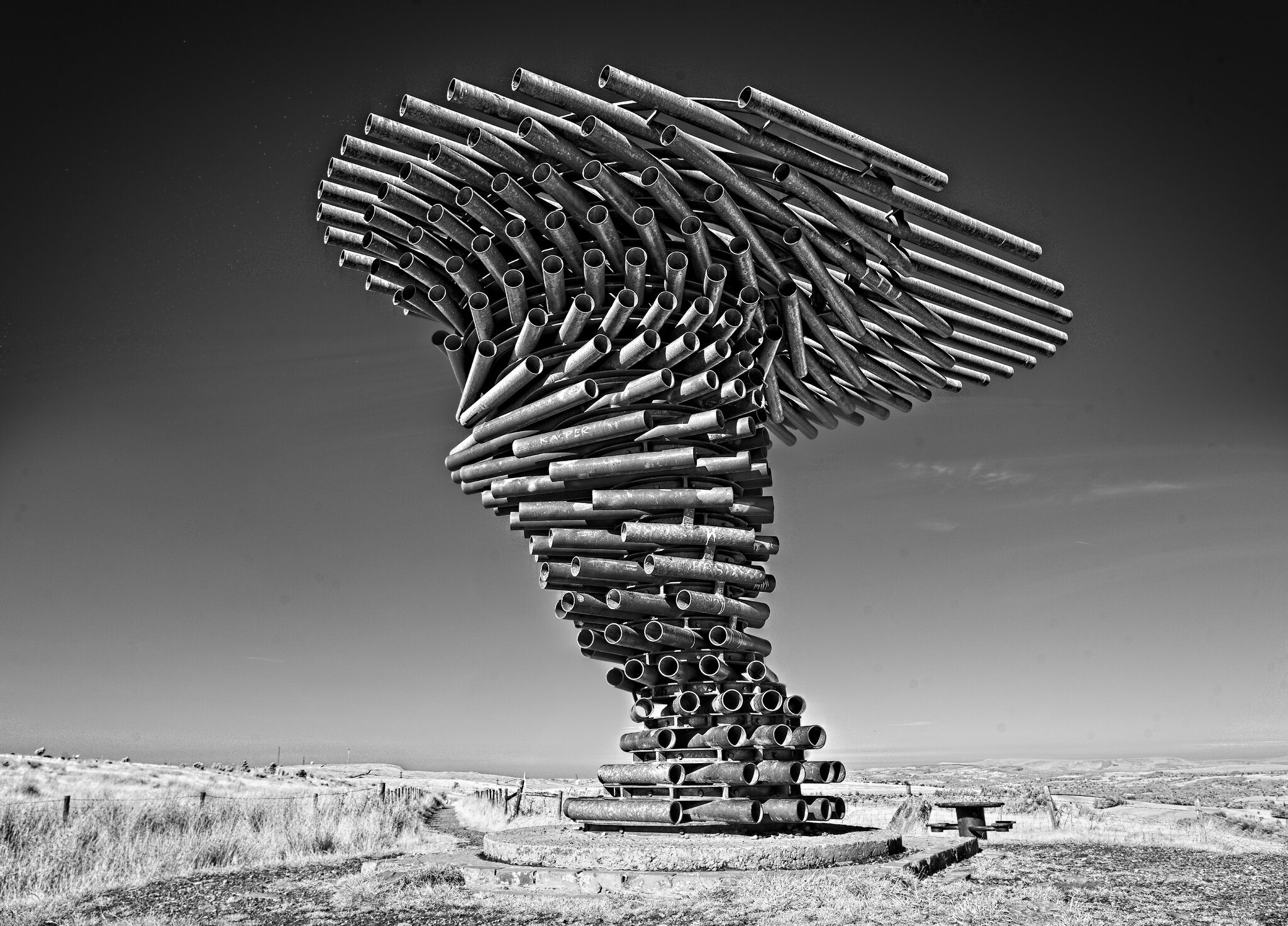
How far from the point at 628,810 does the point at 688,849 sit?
1.36 meters

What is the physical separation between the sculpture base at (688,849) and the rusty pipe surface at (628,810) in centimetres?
14

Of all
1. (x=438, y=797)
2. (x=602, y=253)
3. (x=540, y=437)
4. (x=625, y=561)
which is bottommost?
(x=438, y=797)

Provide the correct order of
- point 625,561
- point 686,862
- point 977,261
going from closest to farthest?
point 686,862 → point 625,561 → point 977,261

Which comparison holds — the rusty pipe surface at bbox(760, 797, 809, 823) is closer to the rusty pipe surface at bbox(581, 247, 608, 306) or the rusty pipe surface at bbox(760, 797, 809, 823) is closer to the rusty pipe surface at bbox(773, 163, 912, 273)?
the rusty pipe surface at bbox(581, 247, 608, 306)

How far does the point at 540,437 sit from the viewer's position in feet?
34.0

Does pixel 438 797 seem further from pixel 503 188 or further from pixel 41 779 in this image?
pixel 503 188

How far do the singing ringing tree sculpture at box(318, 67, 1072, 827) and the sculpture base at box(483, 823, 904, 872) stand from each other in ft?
0.82

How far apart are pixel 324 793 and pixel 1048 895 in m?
22.6

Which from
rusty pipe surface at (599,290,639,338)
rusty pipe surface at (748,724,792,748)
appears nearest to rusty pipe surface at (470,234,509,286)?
rusty pipe surface at (599,290,639,338)

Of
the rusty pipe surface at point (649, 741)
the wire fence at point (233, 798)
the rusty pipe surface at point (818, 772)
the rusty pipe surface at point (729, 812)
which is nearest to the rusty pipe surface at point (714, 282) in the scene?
the rusty pipe surface at point (649, 741)

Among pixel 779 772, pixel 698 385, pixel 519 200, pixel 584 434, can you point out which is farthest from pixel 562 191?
pixel 779 772

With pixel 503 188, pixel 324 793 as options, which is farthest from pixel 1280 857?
pixel 324 793

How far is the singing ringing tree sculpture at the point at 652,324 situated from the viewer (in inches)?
361

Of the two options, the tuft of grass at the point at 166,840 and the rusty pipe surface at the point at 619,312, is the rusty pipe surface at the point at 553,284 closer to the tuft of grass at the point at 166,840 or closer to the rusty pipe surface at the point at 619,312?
the rusty pipe surface at the point at 619,312
